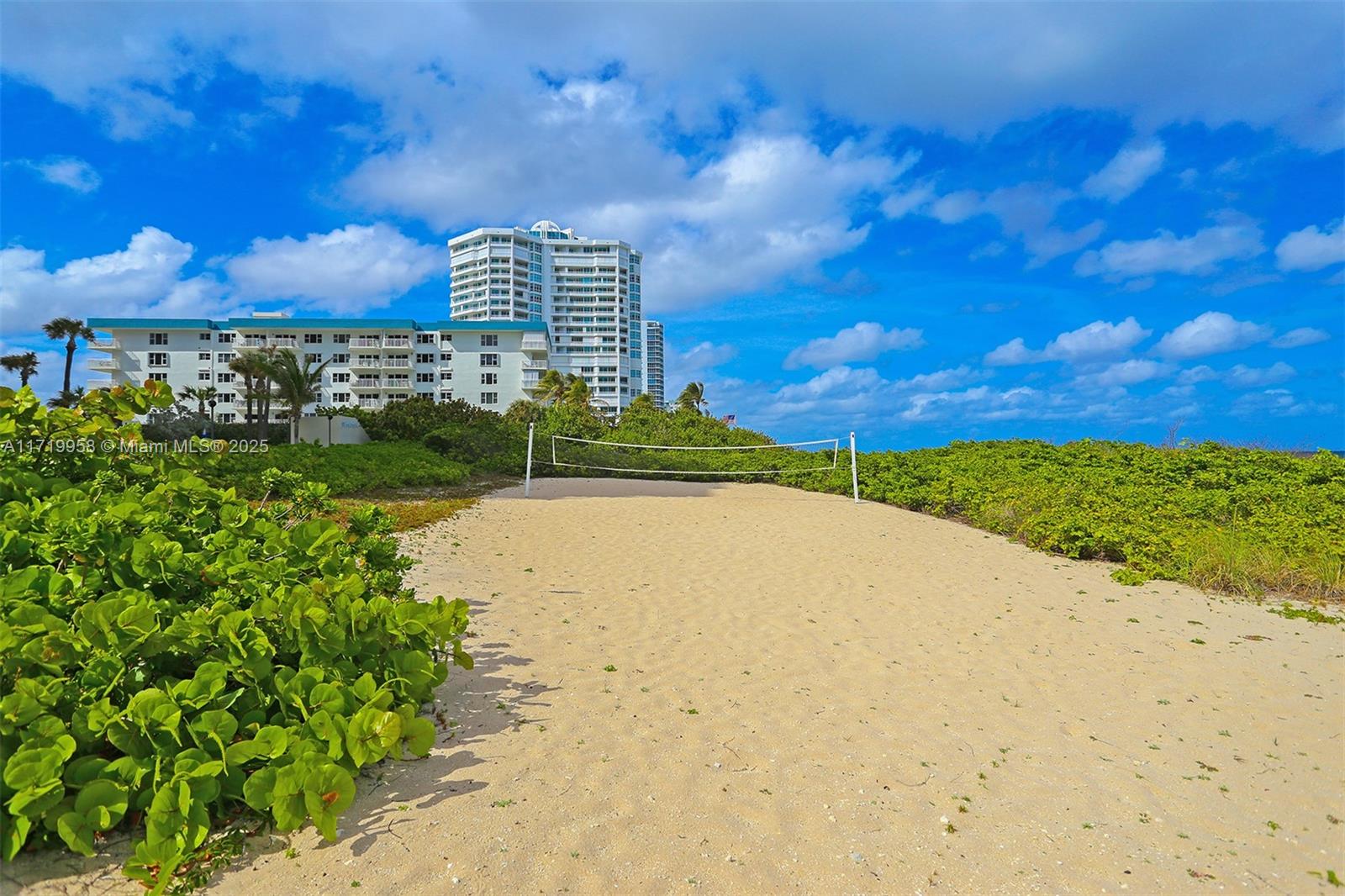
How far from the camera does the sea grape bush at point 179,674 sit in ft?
7.24

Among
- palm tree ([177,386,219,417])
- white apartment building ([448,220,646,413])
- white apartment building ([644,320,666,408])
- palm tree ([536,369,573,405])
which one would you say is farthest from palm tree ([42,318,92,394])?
white apartment building ([644,320,666,408])

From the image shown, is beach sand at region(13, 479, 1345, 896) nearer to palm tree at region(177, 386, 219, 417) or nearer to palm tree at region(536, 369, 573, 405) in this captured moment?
palm tree at region(177, 386, 219, 417)

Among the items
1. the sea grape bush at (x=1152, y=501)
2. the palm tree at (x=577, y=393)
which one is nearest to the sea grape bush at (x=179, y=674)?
the sea grape bush at (x=1152, y=501)

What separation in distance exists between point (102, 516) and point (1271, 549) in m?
10.3

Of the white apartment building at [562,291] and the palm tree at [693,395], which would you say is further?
the white apartment building at [562,291]

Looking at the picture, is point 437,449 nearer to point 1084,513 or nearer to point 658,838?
point 1084,513

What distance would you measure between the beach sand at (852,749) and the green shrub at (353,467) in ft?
20.4

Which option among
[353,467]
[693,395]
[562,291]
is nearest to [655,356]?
[562,291]

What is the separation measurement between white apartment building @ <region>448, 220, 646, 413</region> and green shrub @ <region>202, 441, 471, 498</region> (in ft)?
247

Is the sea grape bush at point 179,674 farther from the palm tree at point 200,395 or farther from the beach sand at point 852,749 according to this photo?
the palm tree at point 200,395

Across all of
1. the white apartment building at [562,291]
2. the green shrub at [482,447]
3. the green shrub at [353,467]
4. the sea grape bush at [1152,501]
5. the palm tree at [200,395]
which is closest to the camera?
the sea grape bush at [1152,501]

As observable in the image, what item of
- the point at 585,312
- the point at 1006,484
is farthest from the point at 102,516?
the point at 585,312

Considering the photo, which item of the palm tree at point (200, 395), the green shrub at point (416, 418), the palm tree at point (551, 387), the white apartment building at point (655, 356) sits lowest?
the green shrub at point (416, 418)

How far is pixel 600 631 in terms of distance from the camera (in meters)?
5.42
